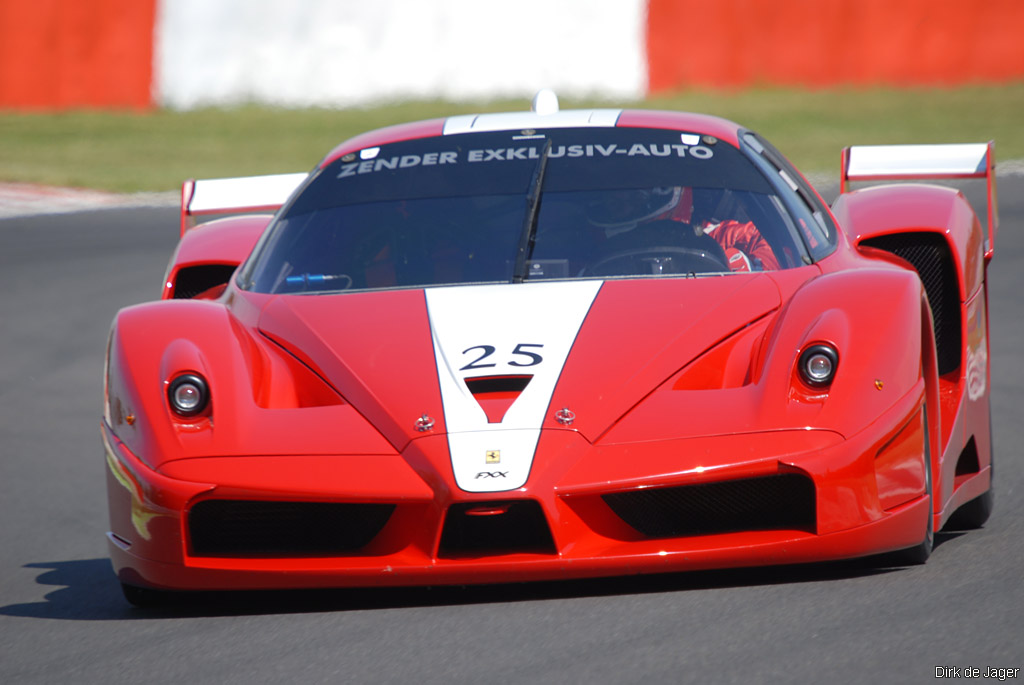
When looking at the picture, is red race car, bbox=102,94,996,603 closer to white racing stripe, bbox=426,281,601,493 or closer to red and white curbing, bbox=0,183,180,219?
white racing stripe, bbox=426,281,601,493

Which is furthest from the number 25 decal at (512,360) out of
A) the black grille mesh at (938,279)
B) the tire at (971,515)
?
the tire at (971,515)

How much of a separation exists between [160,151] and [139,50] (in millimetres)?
1108

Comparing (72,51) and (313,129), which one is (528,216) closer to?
(72,51)

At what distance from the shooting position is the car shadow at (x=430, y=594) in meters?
3.54

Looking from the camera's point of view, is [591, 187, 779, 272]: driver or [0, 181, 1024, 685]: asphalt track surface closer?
[0, 181, 1024, 685]: asphalt track surface

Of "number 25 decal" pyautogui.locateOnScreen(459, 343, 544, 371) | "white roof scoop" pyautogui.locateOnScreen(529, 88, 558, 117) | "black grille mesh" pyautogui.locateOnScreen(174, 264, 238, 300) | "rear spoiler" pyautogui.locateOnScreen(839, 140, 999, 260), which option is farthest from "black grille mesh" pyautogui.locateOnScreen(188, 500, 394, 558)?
"rear spoiler" pyautogui.locateOnScreen(839, 140, 999, 260)

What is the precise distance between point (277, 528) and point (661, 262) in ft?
4.55

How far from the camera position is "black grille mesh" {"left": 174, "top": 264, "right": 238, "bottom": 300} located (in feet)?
17.5

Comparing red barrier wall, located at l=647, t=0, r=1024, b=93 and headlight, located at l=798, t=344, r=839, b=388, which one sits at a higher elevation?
headlight, located at l=798, t=344, r=839, b=388

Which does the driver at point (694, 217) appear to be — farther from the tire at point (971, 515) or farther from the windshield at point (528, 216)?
the tire at point (971, 515)

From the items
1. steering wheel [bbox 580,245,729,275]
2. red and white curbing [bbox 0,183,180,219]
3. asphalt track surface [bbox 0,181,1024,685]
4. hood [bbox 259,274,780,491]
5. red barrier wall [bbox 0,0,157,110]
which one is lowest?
red and white curbing [bbox 0,183,180,219]

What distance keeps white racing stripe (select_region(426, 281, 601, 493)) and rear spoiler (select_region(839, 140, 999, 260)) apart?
1765mm

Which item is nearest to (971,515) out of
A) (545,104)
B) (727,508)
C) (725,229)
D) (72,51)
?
(725,229)

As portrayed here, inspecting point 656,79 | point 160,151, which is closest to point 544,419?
point 656,79
